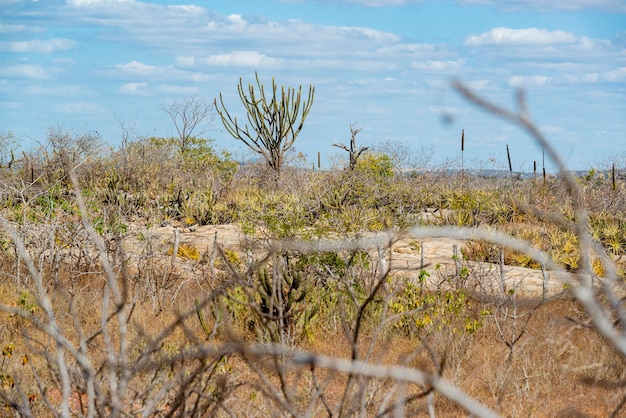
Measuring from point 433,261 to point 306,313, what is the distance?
489 cm

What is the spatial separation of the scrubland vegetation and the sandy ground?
16 centimetres

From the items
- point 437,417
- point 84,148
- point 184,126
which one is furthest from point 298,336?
point 184,126

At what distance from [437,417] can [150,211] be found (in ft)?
39.4

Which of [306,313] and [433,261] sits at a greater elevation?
[306,313]

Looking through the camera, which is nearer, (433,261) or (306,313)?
(306,313)

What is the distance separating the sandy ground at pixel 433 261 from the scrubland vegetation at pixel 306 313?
16 centimetres

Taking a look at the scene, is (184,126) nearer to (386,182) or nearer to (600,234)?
(386,182)

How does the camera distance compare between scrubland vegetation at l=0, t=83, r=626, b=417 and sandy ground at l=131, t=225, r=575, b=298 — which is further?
sandy ground at l=131, t=225, r=575, b=298

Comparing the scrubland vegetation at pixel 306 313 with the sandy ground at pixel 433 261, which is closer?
the scrubland vegetation at pixel 306 313

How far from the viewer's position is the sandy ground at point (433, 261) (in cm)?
914

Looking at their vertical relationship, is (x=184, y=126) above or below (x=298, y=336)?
above

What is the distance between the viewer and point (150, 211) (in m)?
17.0

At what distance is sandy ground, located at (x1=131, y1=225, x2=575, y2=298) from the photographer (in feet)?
30.0

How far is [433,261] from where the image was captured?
40.5 ft
